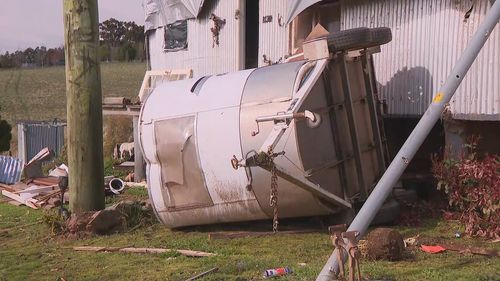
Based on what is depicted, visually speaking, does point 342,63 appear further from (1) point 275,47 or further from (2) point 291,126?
(1) point 275,47

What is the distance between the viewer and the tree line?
49031 mm

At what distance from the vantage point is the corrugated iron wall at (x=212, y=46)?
14585 millimetres

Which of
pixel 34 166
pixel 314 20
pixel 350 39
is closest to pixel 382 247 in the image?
pixel 350 39

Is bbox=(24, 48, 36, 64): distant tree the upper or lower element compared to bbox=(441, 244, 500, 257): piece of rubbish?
upper

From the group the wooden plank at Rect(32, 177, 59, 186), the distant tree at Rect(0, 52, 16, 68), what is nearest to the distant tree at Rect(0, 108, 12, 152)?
the wooden plank at Rect(32, 177, 59, 186)

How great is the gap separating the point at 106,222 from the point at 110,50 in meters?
47.9

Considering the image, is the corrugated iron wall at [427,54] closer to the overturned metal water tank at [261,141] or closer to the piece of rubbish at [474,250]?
the overturned metal water tank at [261,141]

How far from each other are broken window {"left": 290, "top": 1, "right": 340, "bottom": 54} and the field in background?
23.8m

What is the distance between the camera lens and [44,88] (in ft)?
153

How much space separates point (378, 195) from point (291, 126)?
2038 millimetres

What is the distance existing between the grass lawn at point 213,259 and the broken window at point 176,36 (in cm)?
700

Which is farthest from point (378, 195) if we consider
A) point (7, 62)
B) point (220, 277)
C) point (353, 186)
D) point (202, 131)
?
point (7, 62)

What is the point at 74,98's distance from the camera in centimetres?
1059

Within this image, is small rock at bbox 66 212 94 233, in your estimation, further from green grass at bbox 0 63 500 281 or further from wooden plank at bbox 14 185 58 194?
wooden plank at bbox 14 185 58 194
